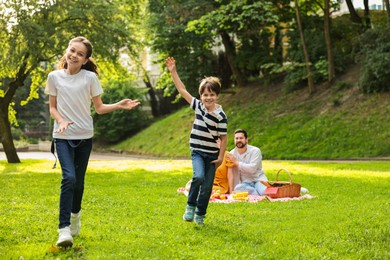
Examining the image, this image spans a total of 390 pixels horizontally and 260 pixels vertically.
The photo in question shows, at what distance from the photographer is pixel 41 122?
58.9 metres

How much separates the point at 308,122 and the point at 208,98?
66.4 ft

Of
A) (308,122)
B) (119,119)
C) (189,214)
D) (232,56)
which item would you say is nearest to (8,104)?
(308,122)

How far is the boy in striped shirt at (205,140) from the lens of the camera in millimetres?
7703

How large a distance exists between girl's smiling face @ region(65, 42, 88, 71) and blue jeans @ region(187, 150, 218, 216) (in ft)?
6.10

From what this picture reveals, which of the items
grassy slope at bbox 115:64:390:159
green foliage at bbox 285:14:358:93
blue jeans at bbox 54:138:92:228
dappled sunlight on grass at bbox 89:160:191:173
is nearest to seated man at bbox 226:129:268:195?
blue jeans at bbox 54:138:92:228

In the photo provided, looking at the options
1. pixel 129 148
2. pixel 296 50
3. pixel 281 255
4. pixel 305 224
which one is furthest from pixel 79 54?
pixel 129 148

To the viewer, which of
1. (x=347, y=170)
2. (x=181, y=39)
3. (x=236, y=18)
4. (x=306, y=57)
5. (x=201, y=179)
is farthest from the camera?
(x=181, y=39)

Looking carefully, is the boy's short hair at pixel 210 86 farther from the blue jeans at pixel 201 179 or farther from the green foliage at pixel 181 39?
the green foliage at pixel 181 39

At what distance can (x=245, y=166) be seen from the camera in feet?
37.3

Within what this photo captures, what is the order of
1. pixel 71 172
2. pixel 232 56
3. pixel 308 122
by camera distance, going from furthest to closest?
1. pixel 232 56
2. pixel 308 122
3. pixel 71 172

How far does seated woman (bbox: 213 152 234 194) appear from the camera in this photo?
11.5 m

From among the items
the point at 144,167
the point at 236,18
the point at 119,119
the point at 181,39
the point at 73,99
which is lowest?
the point at 119,119

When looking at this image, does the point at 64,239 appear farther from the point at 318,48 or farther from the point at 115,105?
the point at 318,48

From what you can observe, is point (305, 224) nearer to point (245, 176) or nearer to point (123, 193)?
point (245, 176)
